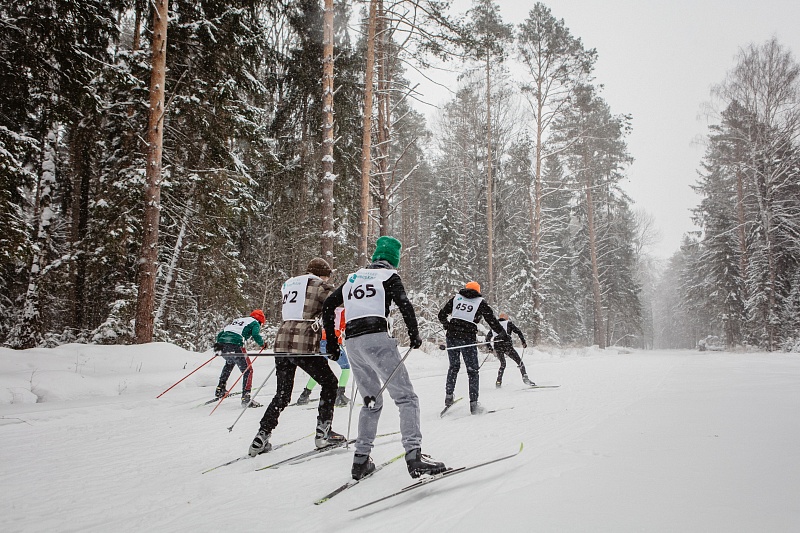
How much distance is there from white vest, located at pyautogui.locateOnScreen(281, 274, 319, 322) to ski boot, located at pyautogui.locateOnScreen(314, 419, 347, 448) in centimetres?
123

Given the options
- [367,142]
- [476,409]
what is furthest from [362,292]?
[367,142]

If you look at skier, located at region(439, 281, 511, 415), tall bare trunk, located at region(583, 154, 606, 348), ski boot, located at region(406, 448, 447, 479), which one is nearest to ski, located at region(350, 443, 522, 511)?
ski boot, located at region(406, 448, 447, 479)

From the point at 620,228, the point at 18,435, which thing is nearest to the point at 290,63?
the point at 18,435

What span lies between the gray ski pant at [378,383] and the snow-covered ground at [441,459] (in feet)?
1.27

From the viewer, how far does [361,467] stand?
11.6 feet

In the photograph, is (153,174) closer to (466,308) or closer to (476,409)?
(466,308)

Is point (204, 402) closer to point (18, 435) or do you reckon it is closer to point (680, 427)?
point (18, 435)

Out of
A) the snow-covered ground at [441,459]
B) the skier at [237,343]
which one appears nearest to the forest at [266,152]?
the skier at [237,343]

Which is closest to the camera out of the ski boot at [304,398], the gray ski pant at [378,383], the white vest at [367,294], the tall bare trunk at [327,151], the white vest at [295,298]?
the gray ski pant at [378,383]

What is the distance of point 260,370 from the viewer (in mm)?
9836

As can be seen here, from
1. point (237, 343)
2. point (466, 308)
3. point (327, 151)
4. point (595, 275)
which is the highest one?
point (327, 151)

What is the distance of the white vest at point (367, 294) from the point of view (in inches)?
143

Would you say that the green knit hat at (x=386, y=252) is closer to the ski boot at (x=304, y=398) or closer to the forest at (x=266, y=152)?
the ski boot at (x=304, y=398)

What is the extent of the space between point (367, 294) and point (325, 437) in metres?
2.02
